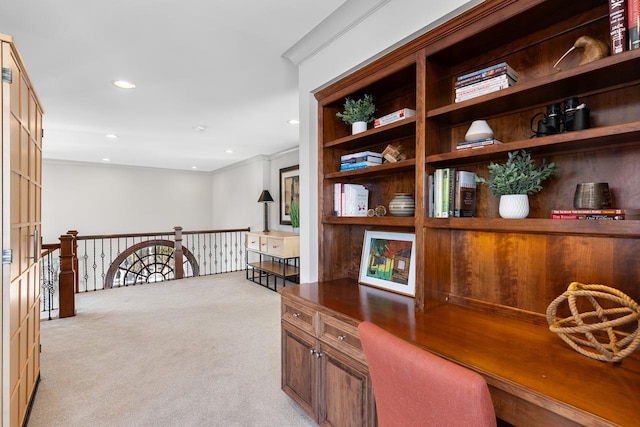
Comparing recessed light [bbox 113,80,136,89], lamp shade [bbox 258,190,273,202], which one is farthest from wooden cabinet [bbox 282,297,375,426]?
lamp shade [bbox 258,190,273,202]

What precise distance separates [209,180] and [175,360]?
6920mm

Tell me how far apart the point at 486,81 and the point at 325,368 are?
5.25 feet

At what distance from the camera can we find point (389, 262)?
202 centimetres

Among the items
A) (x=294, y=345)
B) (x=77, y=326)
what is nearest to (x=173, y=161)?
(x=77, y=326)

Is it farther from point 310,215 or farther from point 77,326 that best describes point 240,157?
point 310,215

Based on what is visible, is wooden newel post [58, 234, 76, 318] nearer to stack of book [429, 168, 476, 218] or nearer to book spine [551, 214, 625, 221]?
stack of book [429, 168, 476, 218]

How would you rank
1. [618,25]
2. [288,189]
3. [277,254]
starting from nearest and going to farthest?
[618,25] → [277,254] → [288,189]

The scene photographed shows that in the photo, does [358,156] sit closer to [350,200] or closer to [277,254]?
[350,200]

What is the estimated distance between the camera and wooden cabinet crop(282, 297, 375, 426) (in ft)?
4.87

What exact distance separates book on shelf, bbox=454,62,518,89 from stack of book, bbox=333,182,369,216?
2.91ft

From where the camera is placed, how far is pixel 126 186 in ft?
25.9

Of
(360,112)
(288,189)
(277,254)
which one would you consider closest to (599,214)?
(360,112)

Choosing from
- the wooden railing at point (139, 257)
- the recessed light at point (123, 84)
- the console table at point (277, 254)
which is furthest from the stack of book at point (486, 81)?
the wooden railing at point (139, 257)

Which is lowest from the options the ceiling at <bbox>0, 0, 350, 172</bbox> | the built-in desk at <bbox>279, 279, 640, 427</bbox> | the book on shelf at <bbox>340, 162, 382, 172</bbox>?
the built-in desk at <bbox>279, 279, 640, 427</bbox>
